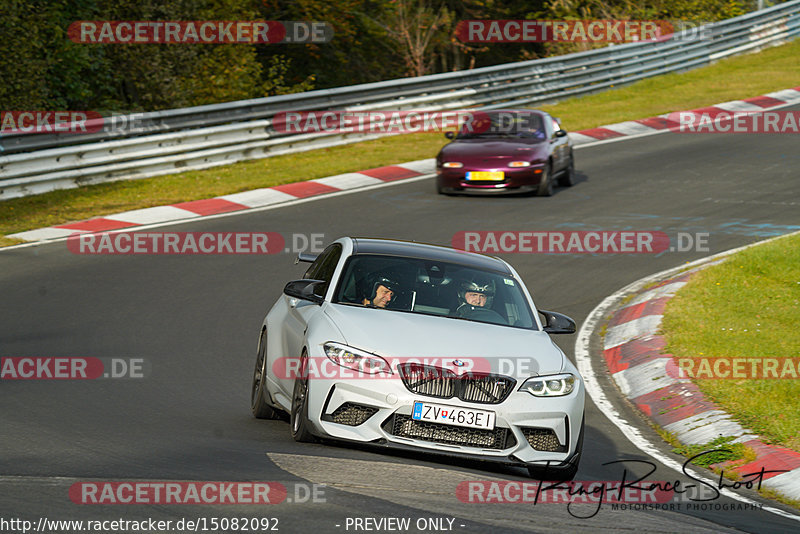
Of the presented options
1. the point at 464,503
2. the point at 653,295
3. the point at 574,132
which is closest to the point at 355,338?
the point at 464,503

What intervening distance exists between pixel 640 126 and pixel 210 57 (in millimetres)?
10934

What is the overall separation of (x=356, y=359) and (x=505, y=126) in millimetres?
14688

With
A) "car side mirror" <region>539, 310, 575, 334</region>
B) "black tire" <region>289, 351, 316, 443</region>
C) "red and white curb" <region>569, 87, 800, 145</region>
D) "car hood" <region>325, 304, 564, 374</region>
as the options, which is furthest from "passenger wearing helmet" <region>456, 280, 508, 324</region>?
"red and white curb" <region>569, 87, 800, 145</region>

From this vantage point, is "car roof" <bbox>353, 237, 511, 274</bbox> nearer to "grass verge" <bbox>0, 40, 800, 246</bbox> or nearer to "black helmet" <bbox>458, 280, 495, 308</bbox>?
"black helmet" <bbox>458, 280, 495, 308</bbox>

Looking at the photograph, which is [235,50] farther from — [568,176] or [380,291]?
[380,291]

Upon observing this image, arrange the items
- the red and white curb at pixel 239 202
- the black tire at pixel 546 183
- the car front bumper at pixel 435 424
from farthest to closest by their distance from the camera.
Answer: the black tire at pixel 546 183, the red and white curb at pixel 239 202, the car front bumper at pixel 435 424

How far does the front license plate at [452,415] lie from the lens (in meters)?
7.34

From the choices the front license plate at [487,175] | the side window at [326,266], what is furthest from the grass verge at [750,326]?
the front license plate at [487,175]

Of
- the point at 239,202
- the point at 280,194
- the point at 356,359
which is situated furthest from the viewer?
the point at 280,194

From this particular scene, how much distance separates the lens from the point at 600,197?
67.1 feet

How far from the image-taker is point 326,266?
920 cm

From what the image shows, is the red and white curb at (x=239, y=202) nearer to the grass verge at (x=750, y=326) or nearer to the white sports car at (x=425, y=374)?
the grass verge at (x=750, y=326)

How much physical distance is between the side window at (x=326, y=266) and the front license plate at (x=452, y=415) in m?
1.61

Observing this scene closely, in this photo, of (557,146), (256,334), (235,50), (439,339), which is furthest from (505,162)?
(439,339)
